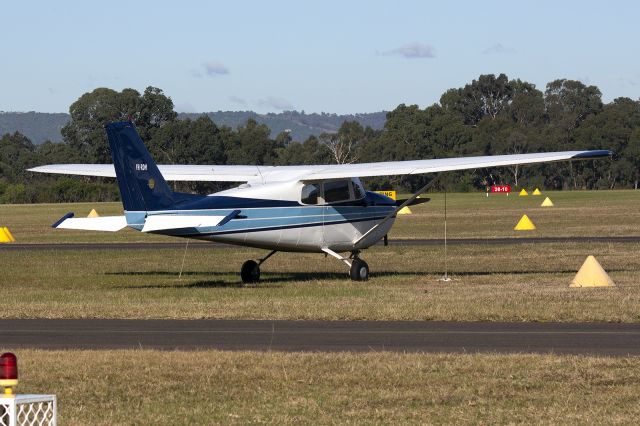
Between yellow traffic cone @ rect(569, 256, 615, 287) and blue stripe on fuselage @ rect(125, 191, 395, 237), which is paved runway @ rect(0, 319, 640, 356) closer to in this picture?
blue stripe on fuselage @ rect(125, 191, 395, 237)

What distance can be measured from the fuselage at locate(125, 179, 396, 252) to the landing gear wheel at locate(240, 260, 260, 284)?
0.91 meters

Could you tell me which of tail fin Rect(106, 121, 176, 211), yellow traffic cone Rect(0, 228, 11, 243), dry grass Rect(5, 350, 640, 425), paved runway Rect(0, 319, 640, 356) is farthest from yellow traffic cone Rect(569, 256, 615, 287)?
yellow traffic cone Rect(0, 228, 11, 243)

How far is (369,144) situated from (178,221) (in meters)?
111

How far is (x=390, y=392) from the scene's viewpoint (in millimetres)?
12219

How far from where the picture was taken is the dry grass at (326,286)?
65.5 ft

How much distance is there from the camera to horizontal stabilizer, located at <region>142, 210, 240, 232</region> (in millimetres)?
23078

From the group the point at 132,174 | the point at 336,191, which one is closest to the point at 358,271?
the point at 336,191

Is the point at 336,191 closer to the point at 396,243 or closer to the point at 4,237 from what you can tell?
the point at 396,243

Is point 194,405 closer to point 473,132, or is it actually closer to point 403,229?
point 403,229

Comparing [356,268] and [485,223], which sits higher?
[356,268]

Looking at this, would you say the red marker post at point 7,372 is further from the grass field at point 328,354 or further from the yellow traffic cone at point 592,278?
the yellow traffic cone at point 592,278

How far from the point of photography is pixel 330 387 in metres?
12.6

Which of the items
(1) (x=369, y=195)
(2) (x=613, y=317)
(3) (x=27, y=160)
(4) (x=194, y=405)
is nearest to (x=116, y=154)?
(1) (x=369, y=195)

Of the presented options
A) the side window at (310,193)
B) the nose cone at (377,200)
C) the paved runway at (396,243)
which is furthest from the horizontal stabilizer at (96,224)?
the paved runway at (396,243)
